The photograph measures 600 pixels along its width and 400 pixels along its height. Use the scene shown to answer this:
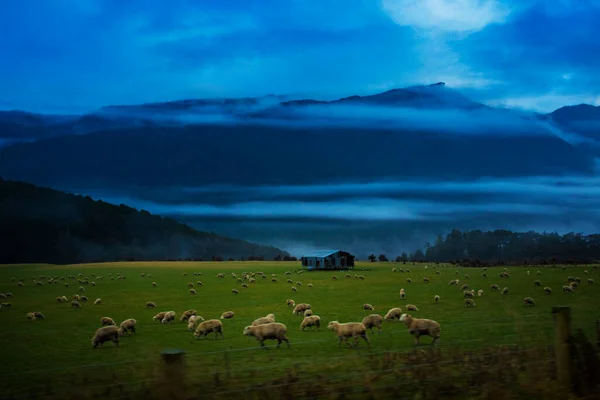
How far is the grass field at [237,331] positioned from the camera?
1755cm

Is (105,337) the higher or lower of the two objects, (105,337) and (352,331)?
the lower

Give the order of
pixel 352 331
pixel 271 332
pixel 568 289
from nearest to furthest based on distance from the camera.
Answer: pixel 352 331 → pixel 271 332 → pixel 568 289

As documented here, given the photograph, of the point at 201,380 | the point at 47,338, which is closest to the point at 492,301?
the point at 47,338

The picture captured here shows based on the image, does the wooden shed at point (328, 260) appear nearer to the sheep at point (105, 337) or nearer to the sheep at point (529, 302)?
the sheep at point (529, 302)

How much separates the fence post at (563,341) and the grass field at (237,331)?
11.7ft

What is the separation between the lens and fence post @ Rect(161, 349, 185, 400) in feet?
25.9

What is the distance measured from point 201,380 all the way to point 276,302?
34552 millimetres

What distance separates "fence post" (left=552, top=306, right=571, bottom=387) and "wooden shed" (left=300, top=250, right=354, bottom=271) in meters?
105

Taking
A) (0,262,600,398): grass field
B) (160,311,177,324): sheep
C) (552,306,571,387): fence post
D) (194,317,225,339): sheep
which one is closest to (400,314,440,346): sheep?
A: (0,262,600,398): grass field

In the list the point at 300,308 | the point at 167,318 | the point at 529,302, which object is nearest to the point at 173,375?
the point at 167,318

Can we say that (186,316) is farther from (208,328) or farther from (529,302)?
(529,302)

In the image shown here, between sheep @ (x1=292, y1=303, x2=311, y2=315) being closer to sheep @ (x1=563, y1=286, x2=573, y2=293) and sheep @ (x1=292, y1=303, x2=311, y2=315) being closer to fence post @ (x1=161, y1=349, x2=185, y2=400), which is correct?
sheep @ (x1=563, y1=286, x2=573, y2=293)

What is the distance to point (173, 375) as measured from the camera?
7.95 meters

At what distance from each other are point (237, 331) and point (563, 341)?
2184 cm
